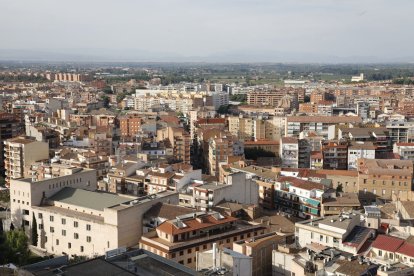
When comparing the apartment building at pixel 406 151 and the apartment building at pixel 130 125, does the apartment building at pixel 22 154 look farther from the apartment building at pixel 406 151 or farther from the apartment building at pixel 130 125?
the apartment building at pixel 406 151

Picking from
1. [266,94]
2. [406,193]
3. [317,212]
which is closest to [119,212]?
[317,212]

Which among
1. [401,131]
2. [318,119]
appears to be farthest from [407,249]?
[318,119]

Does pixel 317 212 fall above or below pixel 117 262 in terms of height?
below

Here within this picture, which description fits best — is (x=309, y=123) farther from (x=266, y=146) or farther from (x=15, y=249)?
(x=15, y=249)

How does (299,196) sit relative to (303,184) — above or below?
below

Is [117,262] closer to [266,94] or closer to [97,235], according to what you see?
[97,235]

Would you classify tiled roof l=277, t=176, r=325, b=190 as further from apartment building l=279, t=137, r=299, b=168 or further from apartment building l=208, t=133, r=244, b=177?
apartment building l=279, t=137, r=299, b=168

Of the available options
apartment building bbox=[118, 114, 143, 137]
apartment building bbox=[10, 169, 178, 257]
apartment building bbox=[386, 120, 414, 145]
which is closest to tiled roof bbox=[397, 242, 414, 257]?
apartment building bbox=[10, 169, 178, 257]

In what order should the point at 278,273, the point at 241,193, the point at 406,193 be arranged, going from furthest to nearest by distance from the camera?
the point at 406,193
the point at 241,193
the point at 278,273
